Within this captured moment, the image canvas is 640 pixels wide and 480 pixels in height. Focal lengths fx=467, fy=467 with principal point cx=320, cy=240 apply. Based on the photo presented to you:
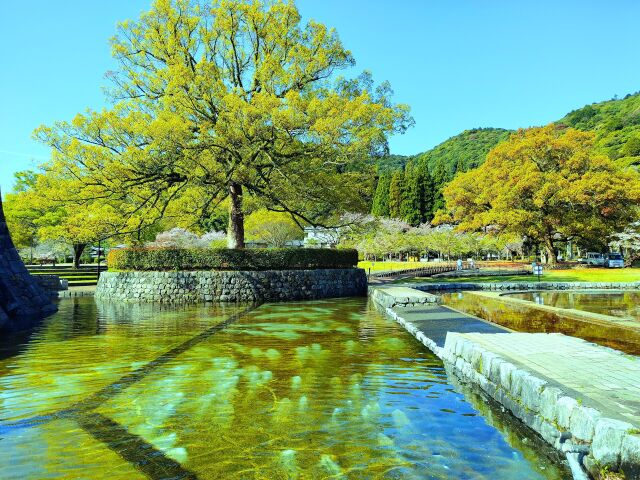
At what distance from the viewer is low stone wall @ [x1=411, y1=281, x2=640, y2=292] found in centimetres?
2780

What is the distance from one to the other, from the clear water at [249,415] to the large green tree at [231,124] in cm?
1173

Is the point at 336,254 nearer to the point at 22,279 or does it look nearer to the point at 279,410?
the point at 22,279

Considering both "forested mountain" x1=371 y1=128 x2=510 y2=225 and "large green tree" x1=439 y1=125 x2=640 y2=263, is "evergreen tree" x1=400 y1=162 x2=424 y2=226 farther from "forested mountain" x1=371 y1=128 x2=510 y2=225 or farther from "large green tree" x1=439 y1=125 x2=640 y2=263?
"large green tree" x1=439 y1=125 x2=640 y2=263

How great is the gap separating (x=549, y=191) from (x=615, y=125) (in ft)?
190

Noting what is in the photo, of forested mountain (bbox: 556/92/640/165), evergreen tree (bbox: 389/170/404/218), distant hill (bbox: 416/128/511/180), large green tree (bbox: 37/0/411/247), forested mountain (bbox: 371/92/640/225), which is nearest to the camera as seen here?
large green tree (bbox: 37/0/411/247)

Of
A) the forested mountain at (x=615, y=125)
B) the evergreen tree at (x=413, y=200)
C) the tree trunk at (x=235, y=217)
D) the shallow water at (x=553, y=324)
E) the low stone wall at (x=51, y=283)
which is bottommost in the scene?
the shallow water at (x=553, y=324)

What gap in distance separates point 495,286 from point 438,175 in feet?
148

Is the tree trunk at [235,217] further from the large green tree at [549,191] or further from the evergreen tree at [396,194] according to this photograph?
the evergreen tree at [396,194]

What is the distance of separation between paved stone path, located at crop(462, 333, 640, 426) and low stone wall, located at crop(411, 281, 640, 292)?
2018 cm

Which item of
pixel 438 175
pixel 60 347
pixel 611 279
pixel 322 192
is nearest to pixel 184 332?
pixel 60 347

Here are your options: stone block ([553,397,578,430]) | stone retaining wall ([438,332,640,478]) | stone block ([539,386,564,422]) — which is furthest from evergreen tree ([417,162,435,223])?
stone block ([553,397,578,430])

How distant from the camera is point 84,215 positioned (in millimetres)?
22250

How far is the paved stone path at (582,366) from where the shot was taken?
4266mm

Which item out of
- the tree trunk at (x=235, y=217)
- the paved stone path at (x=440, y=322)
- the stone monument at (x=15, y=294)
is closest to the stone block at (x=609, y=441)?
the paved stone path at (x=440, y=322)
